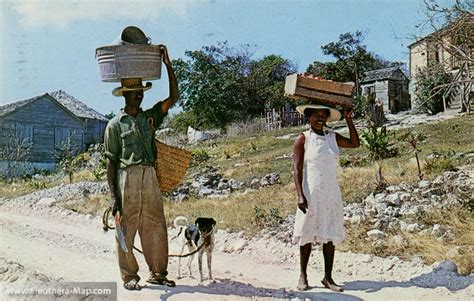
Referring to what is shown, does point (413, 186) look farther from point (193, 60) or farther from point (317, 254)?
point (193, 60)

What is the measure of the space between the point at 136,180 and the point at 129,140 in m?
0.37

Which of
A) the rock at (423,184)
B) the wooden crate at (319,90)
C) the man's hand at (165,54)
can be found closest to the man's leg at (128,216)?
the man's hand at (165,54)

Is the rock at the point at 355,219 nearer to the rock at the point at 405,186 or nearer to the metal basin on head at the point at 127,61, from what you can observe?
the rock at the point at 405,186

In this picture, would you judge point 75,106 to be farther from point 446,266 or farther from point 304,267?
point 446,266

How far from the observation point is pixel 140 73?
5324mm

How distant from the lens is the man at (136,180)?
17.7 feet

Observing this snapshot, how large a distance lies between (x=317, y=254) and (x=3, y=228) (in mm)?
5412

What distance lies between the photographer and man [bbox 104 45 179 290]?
541cm

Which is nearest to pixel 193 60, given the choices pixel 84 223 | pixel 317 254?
pixel 84 223

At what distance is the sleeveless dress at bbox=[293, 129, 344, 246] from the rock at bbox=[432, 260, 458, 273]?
121cm

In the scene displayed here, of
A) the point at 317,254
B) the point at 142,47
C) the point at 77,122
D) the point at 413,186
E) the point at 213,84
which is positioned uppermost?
the point at 213,84

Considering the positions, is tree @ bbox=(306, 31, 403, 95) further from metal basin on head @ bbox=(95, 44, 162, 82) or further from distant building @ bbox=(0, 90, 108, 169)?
metal basin on head @ bbox=(95, 44, 162, 82)

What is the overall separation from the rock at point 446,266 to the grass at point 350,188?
0.10 metres

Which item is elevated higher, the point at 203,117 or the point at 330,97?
the point at 203,117
